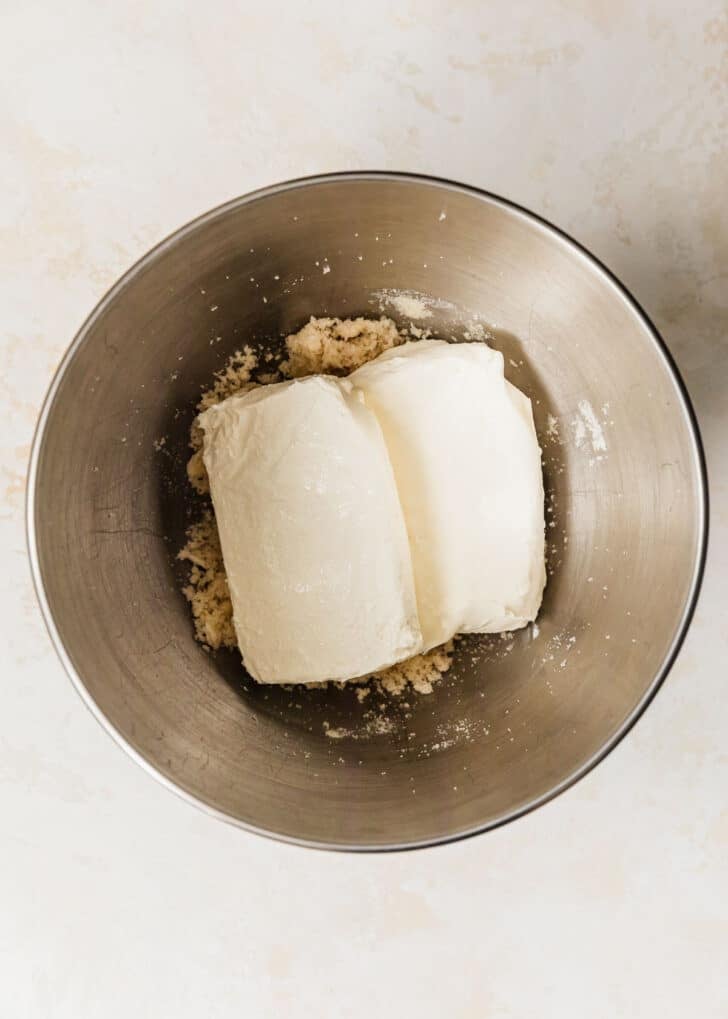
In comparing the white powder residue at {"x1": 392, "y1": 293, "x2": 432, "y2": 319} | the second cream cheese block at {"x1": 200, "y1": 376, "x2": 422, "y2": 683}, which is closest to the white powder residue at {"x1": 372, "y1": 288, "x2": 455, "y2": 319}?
the white powder residue at {"x1": 392, "y1": 293, "x2": 432, "y2": 319}

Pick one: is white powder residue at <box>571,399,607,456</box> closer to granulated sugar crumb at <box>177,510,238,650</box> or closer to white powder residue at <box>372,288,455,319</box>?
white powder residue at <box>372,288,455,319</box>

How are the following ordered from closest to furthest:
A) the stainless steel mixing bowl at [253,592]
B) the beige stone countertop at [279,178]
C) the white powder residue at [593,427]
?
the stainless steel mixing bowl at [253,592]
the white powder residue at [593,427]
the beige stone countertop at [279,178]

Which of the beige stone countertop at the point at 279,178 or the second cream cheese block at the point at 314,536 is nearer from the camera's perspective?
the second cream cheese block at the point at 314,536

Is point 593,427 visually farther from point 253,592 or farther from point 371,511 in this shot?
point 253,592

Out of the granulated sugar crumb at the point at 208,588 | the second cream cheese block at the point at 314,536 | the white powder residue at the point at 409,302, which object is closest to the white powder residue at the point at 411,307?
the white powder residue at the point at 409,302

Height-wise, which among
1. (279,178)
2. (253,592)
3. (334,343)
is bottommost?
(253,592)

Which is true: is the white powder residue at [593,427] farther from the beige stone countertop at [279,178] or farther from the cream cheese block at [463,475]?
the beige stone countertop at [279,178]

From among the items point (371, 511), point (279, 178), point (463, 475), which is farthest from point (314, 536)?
point (279, 178)
